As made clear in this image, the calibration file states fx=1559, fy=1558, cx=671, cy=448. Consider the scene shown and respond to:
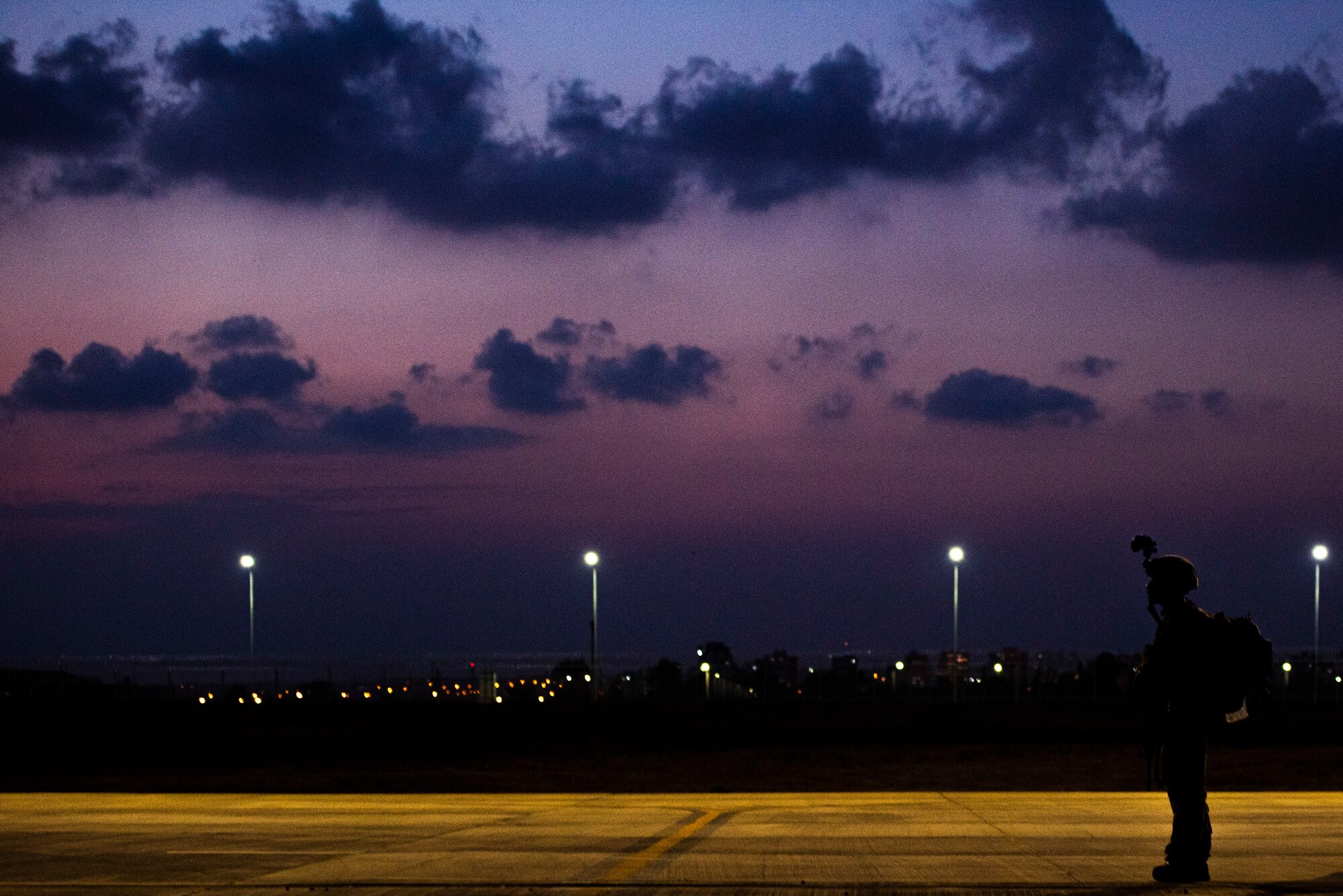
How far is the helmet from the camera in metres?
9.05

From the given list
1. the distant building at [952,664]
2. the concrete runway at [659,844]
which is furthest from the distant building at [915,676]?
the concrete runway at [659,844]

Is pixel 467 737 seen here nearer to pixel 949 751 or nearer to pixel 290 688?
pixel 949 751

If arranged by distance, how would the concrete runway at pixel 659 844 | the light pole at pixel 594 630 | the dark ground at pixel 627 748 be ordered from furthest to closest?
1. the light pole at pixel 594 630
2. the dark ground at pixel 627 748
3. the concrete runway at pixel 659 844

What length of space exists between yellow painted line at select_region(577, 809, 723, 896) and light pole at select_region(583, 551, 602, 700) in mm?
35480

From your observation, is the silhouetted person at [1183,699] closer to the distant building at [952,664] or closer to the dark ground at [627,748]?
the dark ground at [627,748]

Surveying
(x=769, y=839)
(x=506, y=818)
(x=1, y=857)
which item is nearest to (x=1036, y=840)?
(x=769, y=839)

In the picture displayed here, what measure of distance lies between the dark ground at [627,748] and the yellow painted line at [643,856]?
921 cm

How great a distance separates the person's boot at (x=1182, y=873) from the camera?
909 centimetres

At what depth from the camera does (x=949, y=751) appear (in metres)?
30.5

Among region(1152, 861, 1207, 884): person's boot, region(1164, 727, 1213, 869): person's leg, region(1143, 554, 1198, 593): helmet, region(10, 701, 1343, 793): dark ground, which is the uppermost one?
region(1143, 554, 1198, 593): helmet

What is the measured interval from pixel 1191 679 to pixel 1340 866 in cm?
232

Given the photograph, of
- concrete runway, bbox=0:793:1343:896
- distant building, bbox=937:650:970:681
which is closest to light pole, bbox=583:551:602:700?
distant building, bbox=937:650:970:681

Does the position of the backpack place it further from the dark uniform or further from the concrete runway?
the concrete runway

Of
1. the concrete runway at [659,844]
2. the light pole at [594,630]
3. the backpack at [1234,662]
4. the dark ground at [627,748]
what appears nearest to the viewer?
the backpack at [1234,662]
